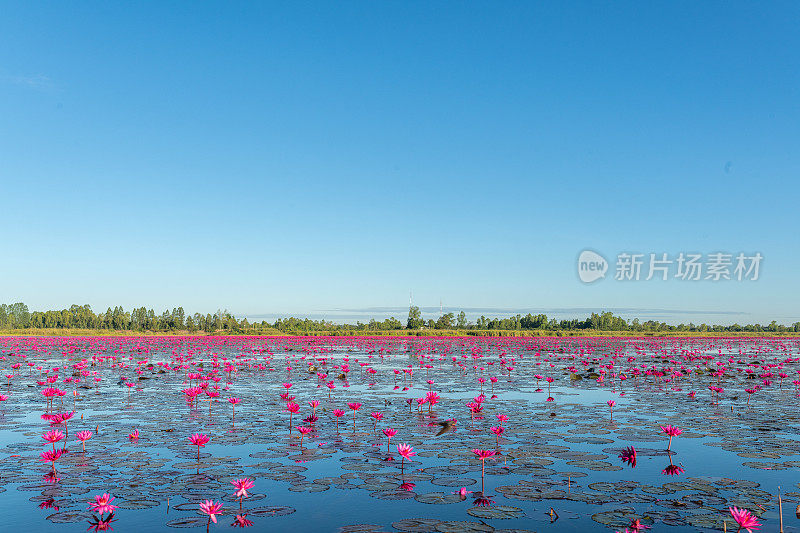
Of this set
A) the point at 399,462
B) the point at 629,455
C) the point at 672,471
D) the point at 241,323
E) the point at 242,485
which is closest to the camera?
the point at 242,485

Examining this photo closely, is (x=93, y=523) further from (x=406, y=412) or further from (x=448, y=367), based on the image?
(x=448, y=367)

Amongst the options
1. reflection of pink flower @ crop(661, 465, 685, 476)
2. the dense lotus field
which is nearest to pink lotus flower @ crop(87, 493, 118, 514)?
the dense lotus field

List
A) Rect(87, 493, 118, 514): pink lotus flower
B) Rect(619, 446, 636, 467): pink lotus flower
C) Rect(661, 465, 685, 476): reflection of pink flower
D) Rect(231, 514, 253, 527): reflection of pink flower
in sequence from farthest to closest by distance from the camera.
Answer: Rect(661, 465, 685, 476): reflection of pink flower < Rect(619, 446, 636, 467): pink lotus flower < Rect(231, 514, 253, 527): reflection of pink flower < Rect(87, 493, 118, 514): pink lotus flower

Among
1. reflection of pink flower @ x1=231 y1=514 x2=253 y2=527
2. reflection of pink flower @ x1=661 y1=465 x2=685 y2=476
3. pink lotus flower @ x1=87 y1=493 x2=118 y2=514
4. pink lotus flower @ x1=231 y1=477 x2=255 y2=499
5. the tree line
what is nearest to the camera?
pink lotus flower @ x1=87 y1=493 x2=118 y2=514

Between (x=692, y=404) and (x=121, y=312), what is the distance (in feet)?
388

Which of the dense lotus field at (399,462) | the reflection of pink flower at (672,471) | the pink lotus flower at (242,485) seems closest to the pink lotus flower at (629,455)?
the dense lotus field at (399,462)

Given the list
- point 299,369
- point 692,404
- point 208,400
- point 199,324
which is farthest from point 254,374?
point 199,324

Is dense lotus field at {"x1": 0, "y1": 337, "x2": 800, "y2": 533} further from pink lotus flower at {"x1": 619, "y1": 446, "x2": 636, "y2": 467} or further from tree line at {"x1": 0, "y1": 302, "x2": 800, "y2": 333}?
tree line at {"x1": 0, "y1": 302, "x2": 800, "y2": 333}

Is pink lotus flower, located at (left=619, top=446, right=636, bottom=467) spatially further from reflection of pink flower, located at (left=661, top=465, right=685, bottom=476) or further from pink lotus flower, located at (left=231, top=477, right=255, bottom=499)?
pink lotus flower, located at (left=231, top=477, right=255, bottom=499)

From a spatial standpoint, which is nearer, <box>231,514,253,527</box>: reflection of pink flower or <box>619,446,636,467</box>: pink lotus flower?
<box>231,514,253,527</box>: reflection of pink flower

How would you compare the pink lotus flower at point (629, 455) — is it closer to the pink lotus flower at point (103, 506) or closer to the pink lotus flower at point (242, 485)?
the pink lotus flower at point (242, 485)

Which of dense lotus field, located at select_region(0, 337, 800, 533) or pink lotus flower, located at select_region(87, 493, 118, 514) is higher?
pink lotus flower, located at select_region(87, 493, 118, 514)

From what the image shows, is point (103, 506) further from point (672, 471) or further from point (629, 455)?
point (672, 471)

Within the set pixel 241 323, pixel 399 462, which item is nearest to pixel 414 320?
pixel 241 323
